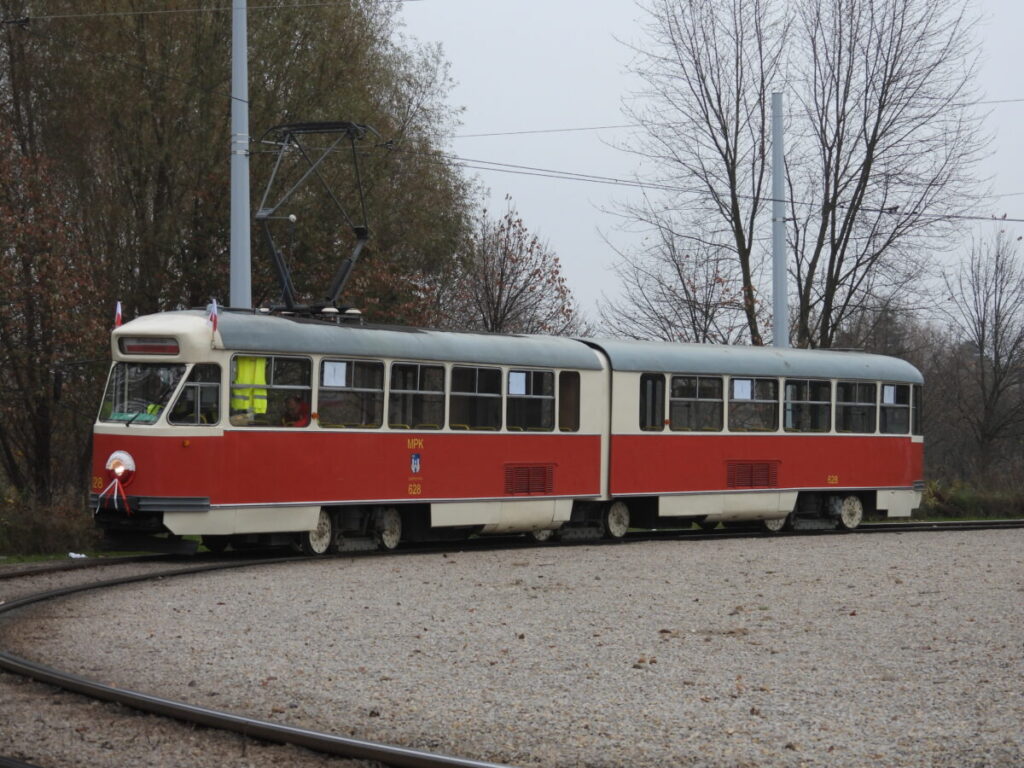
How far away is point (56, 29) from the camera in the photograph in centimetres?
2623

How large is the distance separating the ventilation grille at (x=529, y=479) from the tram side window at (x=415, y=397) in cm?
152

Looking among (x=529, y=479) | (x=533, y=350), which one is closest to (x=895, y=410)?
(x=533, y=350)

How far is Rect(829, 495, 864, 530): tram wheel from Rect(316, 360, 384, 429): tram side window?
991cm

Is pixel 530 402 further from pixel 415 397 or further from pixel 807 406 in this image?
pixel 807 406

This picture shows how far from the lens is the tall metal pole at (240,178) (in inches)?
763

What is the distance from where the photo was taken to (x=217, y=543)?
18312 mm

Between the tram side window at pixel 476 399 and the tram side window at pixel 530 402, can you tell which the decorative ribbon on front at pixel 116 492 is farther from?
the tram side window at pixel 530 402

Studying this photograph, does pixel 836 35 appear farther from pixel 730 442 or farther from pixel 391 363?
pixel 391 363

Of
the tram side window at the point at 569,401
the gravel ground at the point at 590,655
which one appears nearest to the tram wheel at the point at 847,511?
the tram side window at the point at 569,401

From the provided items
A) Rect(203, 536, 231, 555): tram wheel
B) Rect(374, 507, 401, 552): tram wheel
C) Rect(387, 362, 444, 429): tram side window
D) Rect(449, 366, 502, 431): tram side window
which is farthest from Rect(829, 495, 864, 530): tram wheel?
Rect(203, 536, 231, 555): tram wheel

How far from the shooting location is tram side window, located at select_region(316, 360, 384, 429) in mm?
18203

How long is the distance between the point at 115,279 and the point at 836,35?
796 inches

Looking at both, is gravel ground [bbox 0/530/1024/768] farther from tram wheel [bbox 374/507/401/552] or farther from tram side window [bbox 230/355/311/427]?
tram wheel [bbox 374/507/401/552]

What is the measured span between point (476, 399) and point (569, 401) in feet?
5.90
